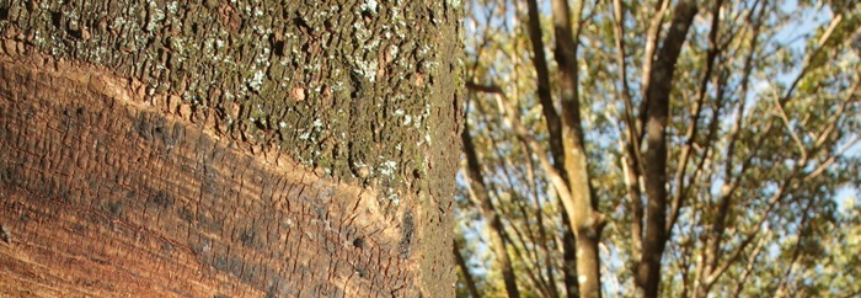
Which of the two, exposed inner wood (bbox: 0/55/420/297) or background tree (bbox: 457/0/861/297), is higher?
background tree (bbox: 457/0/861/297)

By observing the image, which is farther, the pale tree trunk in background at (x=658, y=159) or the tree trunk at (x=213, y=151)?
the pale tree trunk in background at (x=658, y=159)

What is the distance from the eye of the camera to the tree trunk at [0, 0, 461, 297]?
2.34ft

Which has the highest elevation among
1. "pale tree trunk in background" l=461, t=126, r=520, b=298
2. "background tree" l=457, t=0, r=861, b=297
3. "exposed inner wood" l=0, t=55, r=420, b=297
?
"background tree" l=457, t=0, r=861, b=297

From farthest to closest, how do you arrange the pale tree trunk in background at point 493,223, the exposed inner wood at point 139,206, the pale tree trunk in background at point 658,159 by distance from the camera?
the pale tree trunk in background at point 493,223 < the pale tree trunk in background at point 658,159 < the exposed inner wood at point 139,206

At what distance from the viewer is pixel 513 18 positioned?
24.9ft

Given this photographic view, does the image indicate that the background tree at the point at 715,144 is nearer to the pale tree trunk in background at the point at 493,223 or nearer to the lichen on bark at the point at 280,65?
the pale tree trunk in background at the point at 493,223

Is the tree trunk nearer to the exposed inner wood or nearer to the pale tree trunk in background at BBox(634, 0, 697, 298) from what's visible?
the exposed inner wood

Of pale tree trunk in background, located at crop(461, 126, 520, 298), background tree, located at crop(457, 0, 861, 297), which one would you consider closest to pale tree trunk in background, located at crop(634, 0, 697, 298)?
pale tree trunk in background, located at crop(461, 126, 520, 298)

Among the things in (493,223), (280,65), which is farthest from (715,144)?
(280,65)

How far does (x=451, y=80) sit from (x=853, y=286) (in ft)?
33.1

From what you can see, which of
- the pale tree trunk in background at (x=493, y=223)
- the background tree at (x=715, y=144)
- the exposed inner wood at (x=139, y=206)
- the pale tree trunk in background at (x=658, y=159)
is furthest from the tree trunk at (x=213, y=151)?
the background tree at (x=715, y=144)

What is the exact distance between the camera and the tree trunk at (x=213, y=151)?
71 centimetres

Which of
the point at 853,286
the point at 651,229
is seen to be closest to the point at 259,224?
the point at 651,229

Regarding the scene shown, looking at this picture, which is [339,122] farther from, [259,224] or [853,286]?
[853,286]
